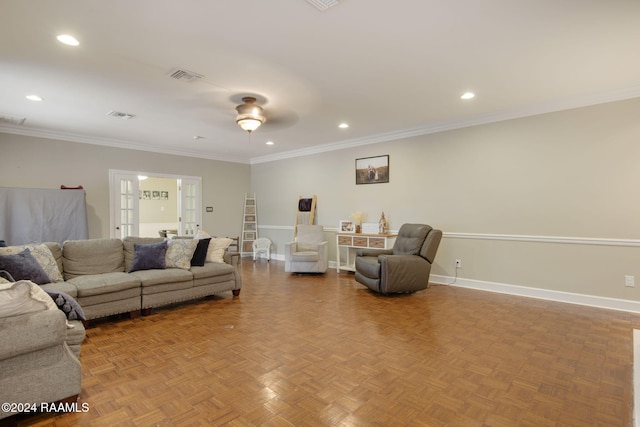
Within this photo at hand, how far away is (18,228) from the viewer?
4.91 m

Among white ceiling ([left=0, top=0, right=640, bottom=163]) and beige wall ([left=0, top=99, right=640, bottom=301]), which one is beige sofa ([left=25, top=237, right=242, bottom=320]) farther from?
beige wall ([left=0, top=99, right=640, bottom=301])

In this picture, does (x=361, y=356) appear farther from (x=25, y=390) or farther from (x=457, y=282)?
(x=457, y=282)

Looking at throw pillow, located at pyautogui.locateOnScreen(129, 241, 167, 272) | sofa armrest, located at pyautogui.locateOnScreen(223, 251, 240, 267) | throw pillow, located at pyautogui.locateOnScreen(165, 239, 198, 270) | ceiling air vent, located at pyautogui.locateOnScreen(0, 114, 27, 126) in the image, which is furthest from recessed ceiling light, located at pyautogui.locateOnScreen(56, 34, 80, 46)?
ceiling air vent, located at pyautogui.locateOnScreen(0, 114, 27, 126)

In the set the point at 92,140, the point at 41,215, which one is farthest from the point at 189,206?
the point at 41,215

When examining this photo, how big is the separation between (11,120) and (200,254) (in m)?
3.68

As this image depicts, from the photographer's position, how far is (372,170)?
5.96m

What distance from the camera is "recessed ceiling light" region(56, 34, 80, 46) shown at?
252 centimetres

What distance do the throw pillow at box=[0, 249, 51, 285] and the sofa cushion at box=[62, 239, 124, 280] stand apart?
35cm

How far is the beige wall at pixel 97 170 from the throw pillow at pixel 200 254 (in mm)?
3079

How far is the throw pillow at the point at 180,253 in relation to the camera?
13.1ft

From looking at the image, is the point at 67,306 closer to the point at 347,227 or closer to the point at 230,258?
the point at 230,258

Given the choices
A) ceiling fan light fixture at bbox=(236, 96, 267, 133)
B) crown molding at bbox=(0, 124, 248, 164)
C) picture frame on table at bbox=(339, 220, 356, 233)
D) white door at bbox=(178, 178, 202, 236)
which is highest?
crown molding at bbox=(0, 124, 248, 164)

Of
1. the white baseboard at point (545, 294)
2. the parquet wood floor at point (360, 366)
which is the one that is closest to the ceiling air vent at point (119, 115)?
the parquet wood floor at point (360, 366)

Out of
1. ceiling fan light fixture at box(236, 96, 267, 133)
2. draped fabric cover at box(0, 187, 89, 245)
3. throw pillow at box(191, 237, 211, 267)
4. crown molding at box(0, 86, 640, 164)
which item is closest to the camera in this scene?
crown molding at box(0, 86, 640, 164)
